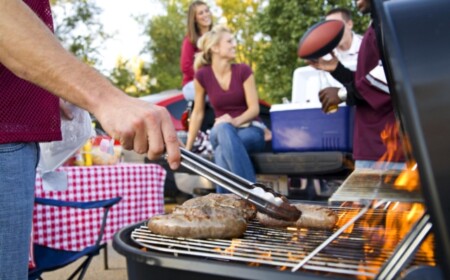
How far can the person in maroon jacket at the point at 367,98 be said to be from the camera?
308cm

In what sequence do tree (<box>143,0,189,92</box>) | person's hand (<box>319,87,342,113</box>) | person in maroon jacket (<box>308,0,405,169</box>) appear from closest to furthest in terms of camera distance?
person in maroon jacket (<box>308,0,405,169</box>)
person's hand (<box>319,87,342,113</box>)
tree (<box>143,0,189,92</box>)

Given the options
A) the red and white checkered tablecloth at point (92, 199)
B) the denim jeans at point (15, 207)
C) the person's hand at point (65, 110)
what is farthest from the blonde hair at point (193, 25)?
the denim jeans at point (15, 207)

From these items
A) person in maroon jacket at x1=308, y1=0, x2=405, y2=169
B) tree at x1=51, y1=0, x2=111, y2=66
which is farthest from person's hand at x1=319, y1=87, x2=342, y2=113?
tree at x1=51, y1=0, x2=111, y2=66

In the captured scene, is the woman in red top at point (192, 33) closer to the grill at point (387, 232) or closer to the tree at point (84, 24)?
the grill at point (387, 232)

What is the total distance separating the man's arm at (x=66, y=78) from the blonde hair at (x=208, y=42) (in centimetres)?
394

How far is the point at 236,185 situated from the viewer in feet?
4.61

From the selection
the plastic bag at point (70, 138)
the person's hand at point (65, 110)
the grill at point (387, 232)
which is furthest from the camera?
the plastic bag at point (70, 138)

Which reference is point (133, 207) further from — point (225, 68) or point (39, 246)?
point (225, 68)

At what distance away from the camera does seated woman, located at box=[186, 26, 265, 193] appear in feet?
15.0

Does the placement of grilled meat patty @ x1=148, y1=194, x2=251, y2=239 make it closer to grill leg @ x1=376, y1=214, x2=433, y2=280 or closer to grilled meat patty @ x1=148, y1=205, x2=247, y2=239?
grilled meat patty @ x1=148, y1=205, x2=247, y2=239

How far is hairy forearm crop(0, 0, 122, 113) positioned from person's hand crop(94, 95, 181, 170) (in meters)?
0.04

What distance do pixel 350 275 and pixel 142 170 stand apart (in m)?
3.29

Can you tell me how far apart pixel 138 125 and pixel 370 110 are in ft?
8.26

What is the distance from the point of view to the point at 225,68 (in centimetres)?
508
